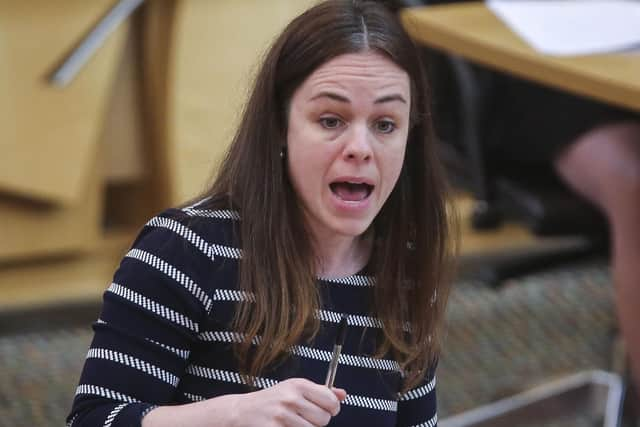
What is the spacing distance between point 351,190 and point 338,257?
0.09 meters

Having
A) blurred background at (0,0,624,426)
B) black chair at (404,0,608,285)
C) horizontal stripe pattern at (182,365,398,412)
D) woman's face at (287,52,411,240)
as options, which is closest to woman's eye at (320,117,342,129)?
woman's face at (287,52,411,240)

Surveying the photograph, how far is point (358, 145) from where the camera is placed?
3.75ft

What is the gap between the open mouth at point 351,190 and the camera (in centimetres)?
117

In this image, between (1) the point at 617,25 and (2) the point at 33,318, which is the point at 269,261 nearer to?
(1) the point at 617,25

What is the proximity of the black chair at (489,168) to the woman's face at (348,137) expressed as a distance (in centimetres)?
114

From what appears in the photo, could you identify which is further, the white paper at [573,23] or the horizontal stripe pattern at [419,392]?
the white paper at [573,23]

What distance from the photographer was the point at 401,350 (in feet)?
3.99

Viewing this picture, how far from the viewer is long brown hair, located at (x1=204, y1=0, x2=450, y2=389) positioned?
1.15 metres

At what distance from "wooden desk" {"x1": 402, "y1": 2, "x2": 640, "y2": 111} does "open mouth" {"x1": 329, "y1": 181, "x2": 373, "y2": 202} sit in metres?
0.79

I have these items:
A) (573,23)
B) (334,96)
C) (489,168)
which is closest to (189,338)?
(334,96)

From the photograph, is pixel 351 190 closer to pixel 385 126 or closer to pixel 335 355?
pixel 385 126

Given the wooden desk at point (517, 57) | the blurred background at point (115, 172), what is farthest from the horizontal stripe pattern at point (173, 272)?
the blurred background at point (115, 172)

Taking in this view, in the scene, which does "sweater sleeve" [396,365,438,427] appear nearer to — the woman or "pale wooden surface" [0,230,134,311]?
the woman

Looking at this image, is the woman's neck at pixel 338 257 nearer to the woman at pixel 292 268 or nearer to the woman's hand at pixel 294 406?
the woman at pixel 292 268
